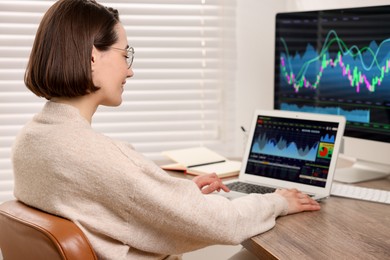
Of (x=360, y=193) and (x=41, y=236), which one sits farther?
(x=360, y=193)

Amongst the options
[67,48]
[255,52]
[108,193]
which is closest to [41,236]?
[108,193]

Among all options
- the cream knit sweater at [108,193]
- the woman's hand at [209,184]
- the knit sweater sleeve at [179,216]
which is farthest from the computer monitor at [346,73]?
the cream knit sweater at [108,193]

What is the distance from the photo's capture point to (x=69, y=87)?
1.35 m

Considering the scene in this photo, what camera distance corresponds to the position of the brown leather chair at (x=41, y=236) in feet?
3.81

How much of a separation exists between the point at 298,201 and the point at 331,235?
22 centimetres

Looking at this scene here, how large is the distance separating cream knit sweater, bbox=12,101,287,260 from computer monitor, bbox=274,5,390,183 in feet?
2.62

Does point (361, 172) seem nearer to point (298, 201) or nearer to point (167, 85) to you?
point (298, 201)

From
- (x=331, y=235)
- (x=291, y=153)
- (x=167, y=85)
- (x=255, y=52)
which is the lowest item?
(x=331, y=235)

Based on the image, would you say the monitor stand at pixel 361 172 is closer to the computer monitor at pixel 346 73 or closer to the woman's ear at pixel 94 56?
the computer monitor at pixel 346 73

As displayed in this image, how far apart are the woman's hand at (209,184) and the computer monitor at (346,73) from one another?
0.47 m

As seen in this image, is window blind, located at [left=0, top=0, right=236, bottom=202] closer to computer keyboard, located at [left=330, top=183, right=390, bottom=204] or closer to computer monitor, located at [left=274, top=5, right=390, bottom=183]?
computer monitor, located at [left=274, top=5, right=390, bottom=183]

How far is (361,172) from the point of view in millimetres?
2102

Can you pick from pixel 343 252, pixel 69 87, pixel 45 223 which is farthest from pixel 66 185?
pixel 343 252

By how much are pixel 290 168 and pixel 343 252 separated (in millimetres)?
572
